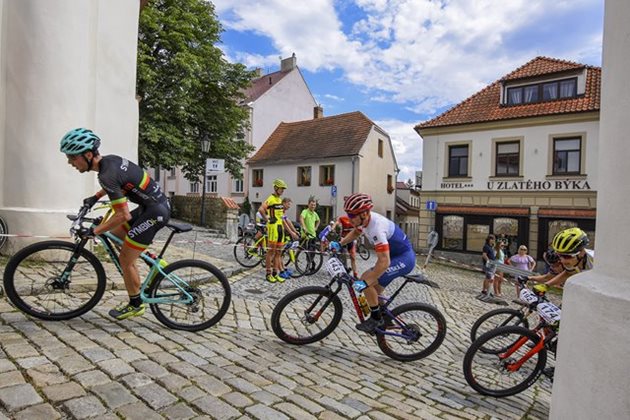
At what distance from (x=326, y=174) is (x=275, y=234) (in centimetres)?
2201

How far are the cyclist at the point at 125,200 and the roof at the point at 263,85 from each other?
107 feet

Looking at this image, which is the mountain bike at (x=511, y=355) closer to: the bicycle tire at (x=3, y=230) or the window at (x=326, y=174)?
the bicycle tire at (x=3, y=230)

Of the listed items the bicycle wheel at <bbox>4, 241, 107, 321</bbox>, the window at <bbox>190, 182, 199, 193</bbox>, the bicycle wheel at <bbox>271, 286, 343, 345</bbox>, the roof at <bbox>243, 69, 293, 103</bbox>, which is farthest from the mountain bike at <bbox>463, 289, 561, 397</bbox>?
the window at <bbox>190, 182, 199, 193</bbox>

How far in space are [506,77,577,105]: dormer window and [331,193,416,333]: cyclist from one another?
775 inches

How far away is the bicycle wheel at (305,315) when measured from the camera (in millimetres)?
4402

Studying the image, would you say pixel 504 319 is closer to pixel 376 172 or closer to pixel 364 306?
pixel 364 306

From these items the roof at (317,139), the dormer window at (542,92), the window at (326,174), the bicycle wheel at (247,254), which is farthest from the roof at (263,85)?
the bicycle wheel at (247,254)

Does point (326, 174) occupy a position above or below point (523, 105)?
below

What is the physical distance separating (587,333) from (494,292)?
1045cm

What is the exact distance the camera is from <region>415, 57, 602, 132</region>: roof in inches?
759

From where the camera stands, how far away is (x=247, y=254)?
10.2 meters

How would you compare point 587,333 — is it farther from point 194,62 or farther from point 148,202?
point 194,62

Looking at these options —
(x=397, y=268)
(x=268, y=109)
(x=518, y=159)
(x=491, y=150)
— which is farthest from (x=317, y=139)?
(x=397, y=268)

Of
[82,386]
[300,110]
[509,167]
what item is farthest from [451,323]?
[300,110]
